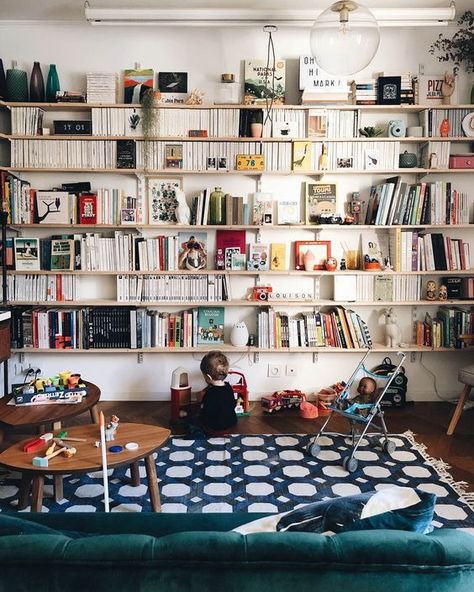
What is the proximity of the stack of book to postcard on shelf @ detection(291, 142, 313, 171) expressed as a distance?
1.55 m

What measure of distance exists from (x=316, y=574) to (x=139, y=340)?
3571 millimetres

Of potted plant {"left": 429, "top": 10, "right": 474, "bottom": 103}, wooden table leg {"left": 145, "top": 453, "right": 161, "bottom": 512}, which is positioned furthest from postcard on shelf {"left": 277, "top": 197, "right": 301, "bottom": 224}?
wooden table leg {"left": 145, "top": 453, "right": 161, "bottom": 512}

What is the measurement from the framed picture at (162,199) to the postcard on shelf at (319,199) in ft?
3.60

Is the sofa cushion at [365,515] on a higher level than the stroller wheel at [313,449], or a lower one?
higher

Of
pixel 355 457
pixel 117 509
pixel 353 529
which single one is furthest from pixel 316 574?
pixel 355 457

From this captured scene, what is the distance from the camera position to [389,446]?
3494mm

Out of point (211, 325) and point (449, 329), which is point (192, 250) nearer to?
point (211, 325)

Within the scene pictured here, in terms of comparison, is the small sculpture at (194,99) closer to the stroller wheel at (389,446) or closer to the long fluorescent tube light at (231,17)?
the long fluorescent tube light at (231,17)

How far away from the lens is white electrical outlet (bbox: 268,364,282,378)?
15.3 ft

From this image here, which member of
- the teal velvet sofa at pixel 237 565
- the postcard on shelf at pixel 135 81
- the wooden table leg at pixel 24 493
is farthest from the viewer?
the postcard on shelf at pixel 135 81

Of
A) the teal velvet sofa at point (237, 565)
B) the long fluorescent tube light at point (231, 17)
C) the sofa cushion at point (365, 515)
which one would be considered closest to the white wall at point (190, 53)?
the long fluorescent tube light at point (231, 17)

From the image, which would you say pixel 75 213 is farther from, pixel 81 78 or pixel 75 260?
pixel 81 78

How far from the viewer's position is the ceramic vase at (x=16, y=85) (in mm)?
4297

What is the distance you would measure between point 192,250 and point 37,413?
78.0 inches
